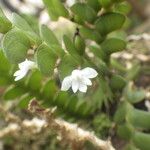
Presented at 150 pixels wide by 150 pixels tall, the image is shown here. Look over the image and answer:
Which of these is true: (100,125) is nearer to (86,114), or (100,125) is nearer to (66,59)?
(86,114)

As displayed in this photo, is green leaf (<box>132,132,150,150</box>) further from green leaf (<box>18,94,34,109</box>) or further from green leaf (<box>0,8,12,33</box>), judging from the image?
green leaf (<box>0,8,12,33</box>)

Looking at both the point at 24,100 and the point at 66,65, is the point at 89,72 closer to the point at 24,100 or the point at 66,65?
the point at 66,65

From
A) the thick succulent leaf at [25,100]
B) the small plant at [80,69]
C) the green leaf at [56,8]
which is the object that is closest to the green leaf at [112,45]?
the small plant at [80,69]

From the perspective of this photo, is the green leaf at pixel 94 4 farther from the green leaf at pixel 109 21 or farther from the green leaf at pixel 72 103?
the green leaf at pixel 72 103

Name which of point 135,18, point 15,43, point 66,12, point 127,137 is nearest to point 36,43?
point 15,43

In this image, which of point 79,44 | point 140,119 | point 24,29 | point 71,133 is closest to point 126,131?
point 140,119

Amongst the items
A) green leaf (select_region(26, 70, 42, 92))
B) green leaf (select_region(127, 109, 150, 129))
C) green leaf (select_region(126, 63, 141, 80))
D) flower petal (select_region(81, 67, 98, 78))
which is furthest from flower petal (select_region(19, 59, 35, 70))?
green leaf (select_region(126, 63, 141, 80))
